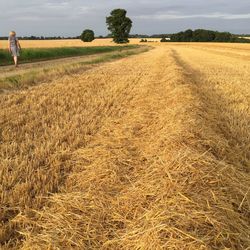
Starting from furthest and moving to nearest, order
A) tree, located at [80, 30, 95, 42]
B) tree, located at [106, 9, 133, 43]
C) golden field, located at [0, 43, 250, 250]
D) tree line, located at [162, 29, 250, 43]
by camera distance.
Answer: tree line, located at [162, 29, 250, 43]
tree, located at [80, 30, 95, 42]
tree, located at [106, 9, 133, 43]
golden field, located at [0, 43, 250, 250]

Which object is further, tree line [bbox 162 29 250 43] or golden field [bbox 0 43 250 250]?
tree line [bbox 162 29 250 43]

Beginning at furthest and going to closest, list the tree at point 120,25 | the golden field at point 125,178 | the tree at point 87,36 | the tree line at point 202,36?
the tree line at point 202,36, the tree at point 87,36, the tree at point 120,25, the golden field at point 125,178

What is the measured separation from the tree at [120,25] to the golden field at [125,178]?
90891 mm

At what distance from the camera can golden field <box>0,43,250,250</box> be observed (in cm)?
314

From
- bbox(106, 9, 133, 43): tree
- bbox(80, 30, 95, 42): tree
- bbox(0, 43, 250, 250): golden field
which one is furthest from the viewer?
bbox(80, 30, 95, 42): tree

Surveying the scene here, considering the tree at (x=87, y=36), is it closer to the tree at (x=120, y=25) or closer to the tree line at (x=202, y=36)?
the tree at (x=120, y=25)

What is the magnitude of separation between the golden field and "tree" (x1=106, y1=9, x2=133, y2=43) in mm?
90891

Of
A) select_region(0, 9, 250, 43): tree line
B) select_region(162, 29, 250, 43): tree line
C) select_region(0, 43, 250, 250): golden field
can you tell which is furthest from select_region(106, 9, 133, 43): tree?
select_region(0, 43, 250, 250): golden field

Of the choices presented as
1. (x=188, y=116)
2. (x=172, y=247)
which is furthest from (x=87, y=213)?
(x=188, y=116)

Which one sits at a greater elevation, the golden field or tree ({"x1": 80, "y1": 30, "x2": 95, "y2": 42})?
the golden field

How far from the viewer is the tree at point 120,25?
317ft

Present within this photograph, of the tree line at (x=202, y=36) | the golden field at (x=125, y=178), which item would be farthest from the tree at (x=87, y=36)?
the golden field at (x=125, y=178)

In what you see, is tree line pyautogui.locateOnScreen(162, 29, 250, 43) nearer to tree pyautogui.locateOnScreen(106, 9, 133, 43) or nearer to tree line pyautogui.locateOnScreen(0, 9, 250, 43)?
tree line pyautogui.locateOnScreen(0, 9, 250, 43)

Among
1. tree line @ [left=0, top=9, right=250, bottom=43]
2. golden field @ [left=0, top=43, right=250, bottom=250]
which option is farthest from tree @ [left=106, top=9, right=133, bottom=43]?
golden field @ [left=0, top=43, right=250, bottom=250]
